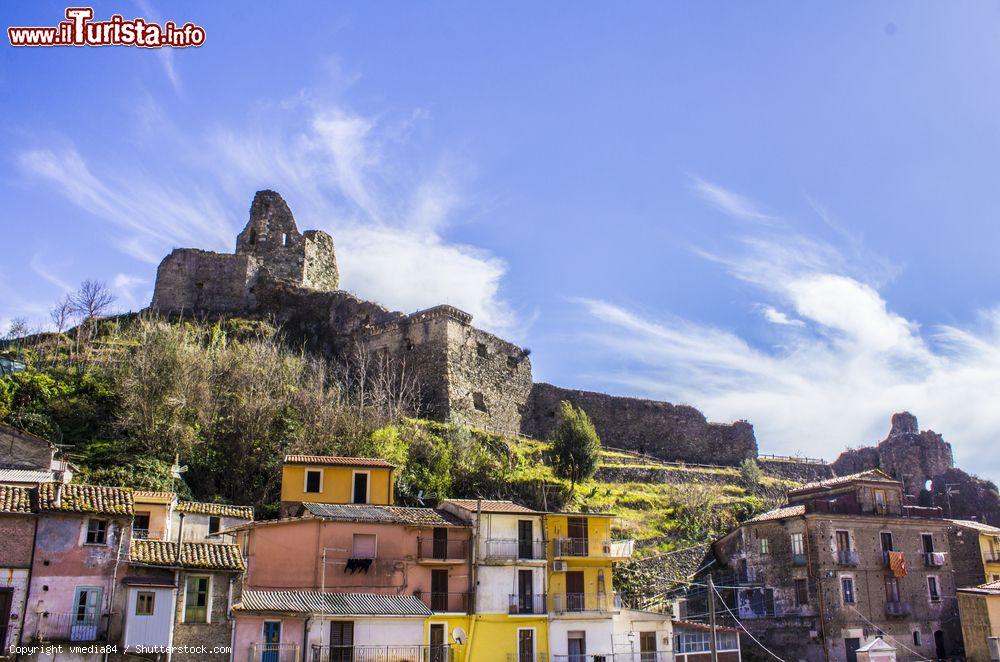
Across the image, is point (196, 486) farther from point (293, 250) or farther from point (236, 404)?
point (293, 250)

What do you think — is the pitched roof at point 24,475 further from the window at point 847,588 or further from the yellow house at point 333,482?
the window at point 847,588

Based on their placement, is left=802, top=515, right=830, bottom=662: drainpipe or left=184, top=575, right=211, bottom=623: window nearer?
left=184, top=575, right=211, bottom=623: window

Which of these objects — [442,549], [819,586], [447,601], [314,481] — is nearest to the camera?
[447,601]

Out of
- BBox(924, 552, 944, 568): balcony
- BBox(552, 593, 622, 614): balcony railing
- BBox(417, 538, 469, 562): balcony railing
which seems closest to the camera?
BBox(417, 538, 469, 562): balcony railing

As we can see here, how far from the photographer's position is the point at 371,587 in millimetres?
35094

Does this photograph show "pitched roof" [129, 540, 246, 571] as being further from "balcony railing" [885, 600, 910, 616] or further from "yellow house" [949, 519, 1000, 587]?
"yellow house" [949, 519, 1000, 587]

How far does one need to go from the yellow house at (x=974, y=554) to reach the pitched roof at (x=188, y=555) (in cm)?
3720

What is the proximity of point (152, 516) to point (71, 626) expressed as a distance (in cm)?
604

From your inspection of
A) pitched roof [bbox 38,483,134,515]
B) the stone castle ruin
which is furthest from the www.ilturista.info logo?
the stone castle ruin

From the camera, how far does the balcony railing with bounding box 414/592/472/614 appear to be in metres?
35.9

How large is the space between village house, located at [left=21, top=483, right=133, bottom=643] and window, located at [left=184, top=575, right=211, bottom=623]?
217 cm

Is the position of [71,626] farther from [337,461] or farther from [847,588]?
[847,588]

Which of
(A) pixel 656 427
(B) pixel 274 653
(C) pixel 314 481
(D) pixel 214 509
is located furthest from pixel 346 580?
(A) pixel 656 427

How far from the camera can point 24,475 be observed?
3578 cm
